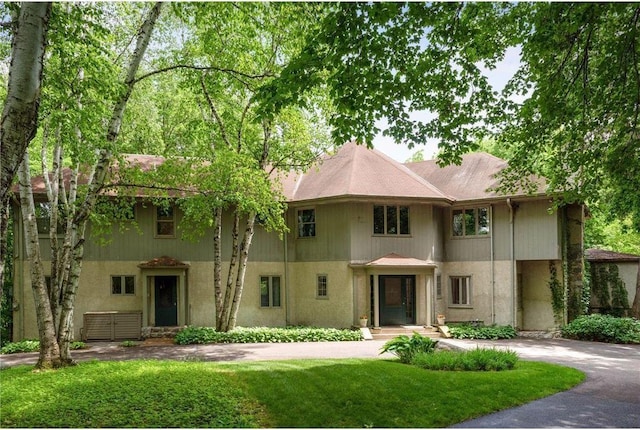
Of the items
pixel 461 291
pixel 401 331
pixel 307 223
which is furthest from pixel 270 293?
pixel 461 291

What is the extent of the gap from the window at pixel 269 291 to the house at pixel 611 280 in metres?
15.0

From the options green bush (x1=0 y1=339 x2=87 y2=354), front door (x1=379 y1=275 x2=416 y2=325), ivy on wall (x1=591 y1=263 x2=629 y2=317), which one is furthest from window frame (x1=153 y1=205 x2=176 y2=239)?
ivy on wall (x1=591 y1=263 x2=629 y2=317)

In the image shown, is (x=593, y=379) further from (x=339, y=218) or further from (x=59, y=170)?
(x=59, y=170)

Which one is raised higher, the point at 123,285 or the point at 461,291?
the point at 123,285

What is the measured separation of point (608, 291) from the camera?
1018 inches

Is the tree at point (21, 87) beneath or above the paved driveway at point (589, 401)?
above

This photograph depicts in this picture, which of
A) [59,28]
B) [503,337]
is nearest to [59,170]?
[59,28]

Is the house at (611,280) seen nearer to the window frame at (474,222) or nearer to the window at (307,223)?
the window frame at (474,222)

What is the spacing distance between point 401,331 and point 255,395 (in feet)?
44.0

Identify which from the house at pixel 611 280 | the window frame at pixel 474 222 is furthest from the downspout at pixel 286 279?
the house at pixel 611 280

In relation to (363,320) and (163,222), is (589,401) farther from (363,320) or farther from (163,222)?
(163,222)

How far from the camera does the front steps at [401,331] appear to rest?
21517 mm

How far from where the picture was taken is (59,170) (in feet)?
54.0

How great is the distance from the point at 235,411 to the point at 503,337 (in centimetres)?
1564
